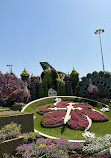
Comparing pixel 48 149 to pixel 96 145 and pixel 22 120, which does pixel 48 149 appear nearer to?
pixel 96 145

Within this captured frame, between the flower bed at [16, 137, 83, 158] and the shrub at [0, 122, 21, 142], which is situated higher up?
the shrub at [0, 122, 21, 142]

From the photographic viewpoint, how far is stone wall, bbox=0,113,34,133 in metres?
9.41

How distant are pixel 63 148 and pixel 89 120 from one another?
6.90 metres

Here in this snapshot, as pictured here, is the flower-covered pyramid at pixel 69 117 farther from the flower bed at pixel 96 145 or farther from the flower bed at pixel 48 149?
the flower bed at pixel 48 149

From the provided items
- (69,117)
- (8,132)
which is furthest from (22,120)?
(69,117)

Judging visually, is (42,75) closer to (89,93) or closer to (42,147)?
(89,93)

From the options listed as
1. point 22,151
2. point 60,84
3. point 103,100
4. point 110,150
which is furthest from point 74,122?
point 60,84

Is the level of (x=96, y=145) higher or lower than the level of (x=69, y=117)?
lower

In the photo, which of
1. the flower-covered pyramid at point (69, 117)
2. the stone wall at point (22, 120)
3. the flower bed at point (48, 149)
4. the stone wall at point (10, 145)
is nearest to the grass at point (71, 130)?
the flower-covered pyramid at point (69, 117)

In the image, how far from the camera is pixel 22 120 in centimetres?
1032

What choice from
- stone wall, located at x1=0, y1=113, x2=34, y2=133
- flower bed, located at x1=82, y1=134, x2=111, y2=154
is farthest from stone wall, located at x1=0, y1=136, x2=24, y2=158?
flower bed, located at x1=82, y1=134, x2=111, y2=154

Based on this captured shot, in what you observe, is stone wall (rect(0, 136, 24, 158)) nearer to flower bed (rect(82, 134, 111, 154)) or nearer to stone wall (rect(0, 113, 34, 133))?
stone wall (rect(0, 113, 34, 133))

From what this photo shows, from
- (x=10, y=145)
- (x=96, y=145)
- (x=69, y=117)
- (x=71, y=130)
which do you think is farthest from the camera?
(x=69, y=117)

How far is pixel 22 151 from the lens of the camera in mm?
7773
